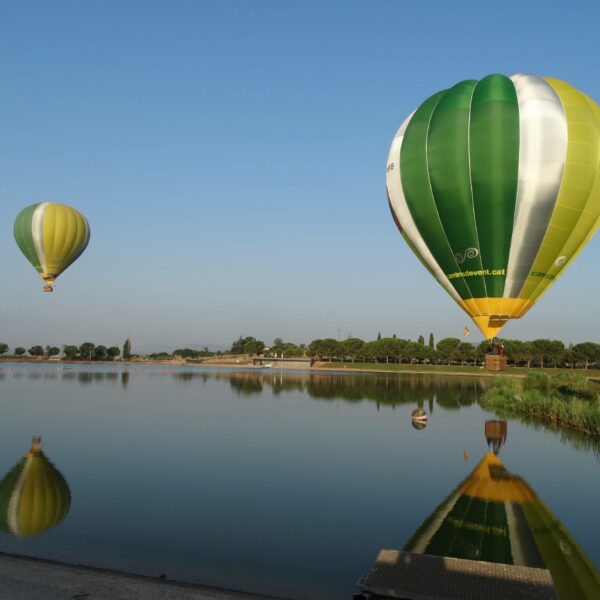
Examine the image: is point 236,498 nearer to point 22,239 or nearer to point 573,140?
point 573,140

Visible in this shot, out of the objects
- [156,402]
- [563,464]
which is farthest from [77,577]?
[156,402]

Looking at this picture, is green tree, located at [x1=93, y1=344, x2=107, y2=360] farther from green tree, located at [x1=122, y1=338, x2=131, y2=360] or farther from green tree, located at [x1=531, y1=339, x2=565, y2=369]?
green tree, located at [x1=531, y1=339, x2=565, y2=369]

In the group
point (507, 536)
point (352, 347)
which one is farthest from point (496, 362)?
point (352, 347)

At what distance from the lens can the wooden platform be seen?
9344 mm

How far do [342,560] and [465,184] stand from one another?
14414mm

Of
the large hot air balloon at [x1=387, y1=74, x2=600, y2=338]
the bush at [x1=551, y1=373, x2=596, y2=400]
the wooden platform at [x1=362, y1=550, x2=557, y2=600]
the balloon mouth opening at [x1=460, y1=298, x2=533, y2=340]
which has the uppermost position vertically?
the large hot air balloon at [x1=387, y1=74, x2=600, y2=338]

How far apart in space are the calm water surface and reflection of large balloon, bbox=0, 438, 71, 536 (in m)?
0.11

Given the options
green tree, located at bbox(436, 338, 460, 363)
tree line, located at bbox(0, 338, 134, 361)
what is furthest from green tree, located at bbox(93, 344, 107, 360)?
green tree, located at bbox(436, 338, 460, 363)

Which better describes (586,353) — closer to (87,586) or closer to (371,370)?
(371,370)

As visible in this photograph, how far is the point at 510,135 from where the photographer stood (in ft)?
69.9

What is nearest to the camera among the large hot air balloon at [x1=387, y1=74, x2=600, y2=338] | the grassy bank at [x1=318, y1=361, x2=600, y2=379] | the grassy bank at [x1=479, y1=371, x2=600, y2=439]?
the large hot air balloon at [x1=387, y1=74, x2=600, y2=338]

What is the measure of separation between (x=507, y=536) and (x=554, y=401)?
25.6 metres

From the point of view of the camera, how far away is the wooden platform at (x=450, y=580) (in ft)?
30.7

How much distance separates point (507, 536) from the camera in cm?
1496
